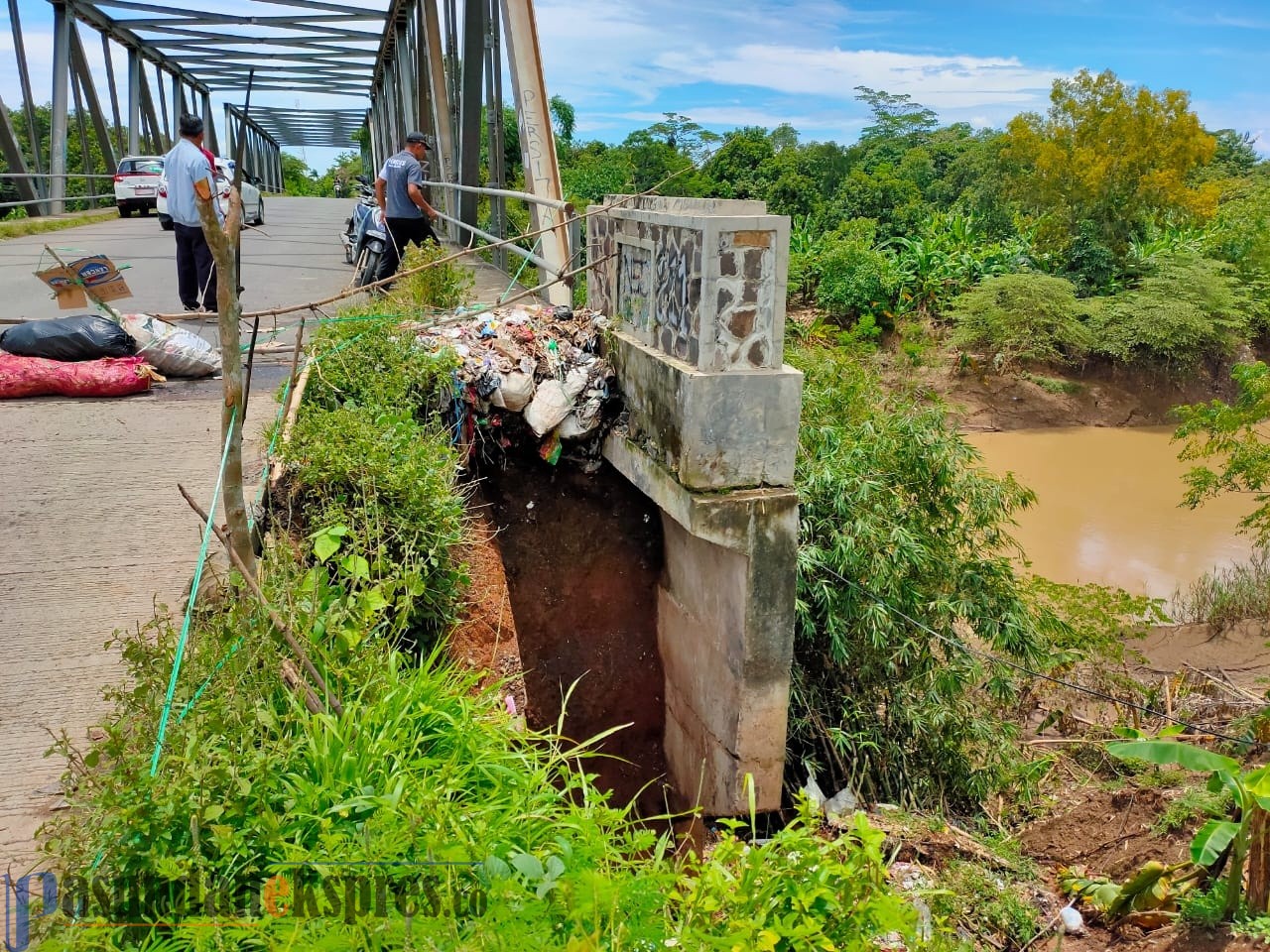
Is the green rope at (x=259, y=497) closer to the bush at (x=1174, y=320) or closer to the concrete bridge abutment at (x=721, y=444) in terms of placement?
the concrete bridge abutment at (x=721, y=444)

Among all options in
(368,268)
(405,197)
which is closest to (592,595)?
(405,197)

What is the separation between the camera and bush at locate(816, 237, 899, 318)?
19.8 m

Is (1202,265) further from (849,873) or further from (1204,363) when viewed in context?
(849,873)

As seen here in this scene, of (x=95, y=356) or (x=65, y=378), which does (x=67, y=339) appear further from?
(x=65, y=378)

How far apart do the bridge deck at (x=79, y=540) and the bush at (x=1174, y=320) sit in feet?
56.0

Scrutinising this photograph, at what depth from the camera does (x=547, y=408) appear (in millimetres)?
5719

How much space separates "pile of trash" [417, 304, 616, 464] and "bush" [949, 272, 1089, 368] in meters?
14.7

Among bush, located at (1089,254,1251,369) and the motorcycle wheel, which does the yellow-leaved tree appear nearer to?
bush, located at (1089,254,1251,369)

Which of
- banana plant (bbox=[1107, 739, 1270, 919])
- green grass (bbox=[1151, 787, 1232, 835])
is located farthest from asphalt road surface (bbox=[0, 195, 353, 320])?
green grass (bbox=[1151, 787, 1232, 835])

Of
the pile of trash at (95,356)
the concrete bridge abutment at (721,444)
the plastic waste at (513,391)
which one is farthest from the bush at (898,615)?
the pile of trash at (95,356)

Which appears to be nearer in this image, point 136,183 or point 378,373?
point 378,373

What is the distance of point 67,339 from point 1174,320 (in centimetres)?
1892

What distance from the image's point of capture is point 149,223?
1805cm

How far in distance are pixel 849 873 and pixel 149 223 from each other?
19.3 meters
